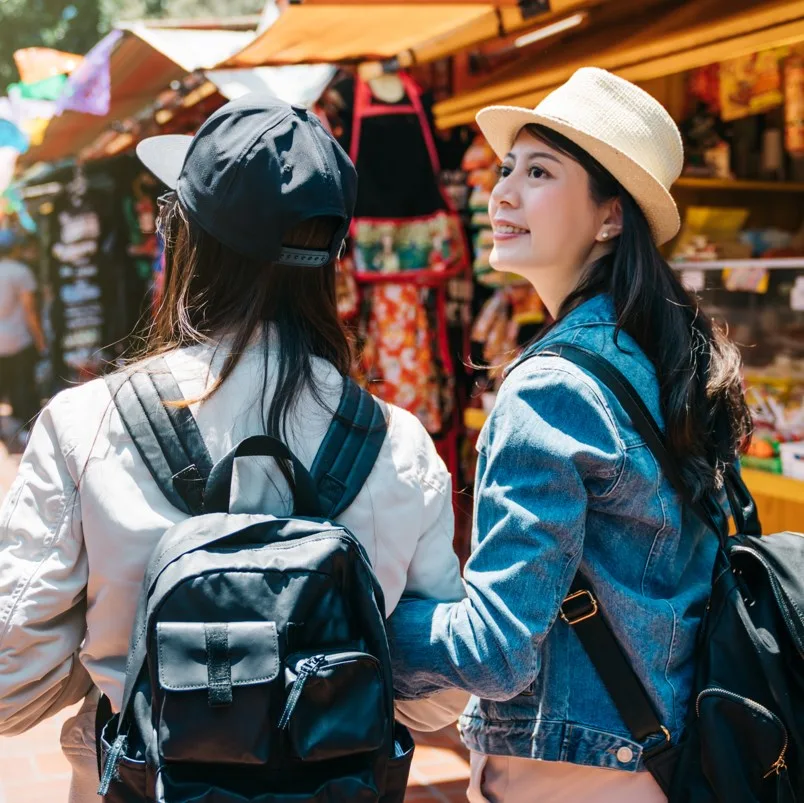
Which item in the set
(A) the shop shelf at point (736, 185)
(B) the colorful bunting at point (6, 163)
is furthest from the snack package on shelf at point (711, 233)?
(B) the colorful bunting at point (6, 163)

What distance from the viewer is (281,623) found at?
1364 millimetres

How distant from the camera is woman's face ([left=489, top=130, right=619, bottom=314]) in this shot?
187cm

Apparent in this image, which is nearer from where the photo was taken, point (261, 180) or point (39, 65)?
point (261, 180)

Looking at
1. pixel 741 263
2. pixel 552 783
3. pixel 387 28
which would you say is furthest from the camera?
pixel 387 28

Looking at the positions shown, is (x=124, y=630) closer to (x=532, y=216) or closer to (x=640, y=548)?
(x=640, y=548)

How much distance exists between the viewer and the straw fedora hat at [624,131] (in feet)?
6.06

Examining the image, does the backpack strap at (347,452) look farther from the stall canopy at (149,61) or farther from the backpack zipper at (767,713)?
the stall canopy at (149,61)

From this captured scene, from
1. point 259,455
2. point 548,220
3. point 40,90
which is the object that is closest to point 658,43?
point 548,220

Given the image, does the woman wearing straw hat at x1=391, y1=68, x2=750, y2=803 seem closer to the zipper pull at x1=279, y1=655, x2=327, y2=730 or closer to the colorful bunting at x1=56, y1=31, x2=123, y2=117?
the zipper pull at x1=279, y1=655, x2=327, y2=730

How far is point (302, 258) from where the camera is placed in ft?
5.34

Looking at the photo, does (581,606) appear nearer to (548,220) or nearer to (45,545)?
(548,220)

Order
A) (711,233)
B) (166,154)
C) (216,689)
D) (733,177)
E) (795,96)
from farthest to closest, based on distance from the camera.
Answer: (733,177)
(711,233)
(795,96)
(166,154)
(216,689)

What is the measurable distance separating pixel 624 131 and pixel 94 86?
14.4 ft

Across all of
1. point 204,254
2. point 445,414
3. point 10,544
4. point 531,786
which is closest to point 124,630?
point 10,544
